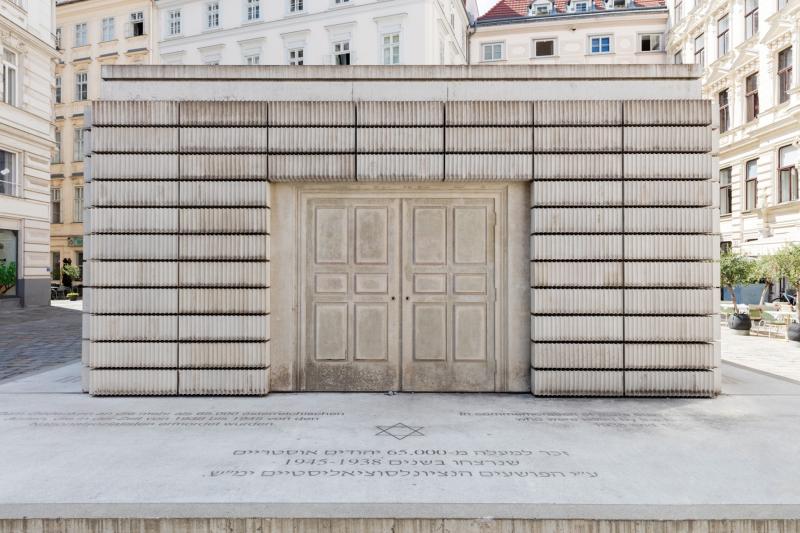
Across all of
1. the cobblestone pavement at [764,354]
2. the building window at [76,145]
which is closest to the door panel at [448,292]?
the cobblestone pavement at [764,354]

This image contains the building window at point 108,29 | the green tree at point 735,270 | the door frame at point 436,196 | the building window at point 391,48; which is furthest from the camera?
the building window at point 108,29

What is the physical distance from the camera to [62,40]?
39.2 meters

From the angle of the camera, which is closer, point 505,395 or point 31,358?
point 505,395

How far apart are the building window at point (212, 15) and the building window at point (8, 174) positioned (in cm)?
1658

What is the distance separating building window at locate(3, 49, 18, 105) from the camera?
73.4ft

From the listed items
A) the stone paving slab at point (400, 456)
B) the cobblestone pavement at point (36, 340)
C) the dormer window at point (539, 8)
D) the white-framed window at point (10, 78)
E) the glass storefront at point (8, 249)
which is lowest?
the cobblestone pavement at point (36, 340)

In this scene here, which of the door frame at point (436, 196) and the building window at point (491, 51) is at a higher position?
the building window at point (491, 51)

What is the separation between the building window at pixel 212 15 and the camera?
34.2m

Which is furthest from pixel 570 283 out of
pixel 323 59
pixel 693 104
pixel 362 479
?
pixel 323 59

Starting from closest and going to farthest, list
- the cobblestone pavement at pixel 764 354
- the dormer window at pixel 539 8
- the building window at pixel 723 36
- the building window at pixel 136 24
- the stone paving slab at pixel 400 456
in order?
the stone paving slab at pixel 400 456 → the cobblestone pavement at pixel 764 354 → the building window at pixel 723 36 → the building window at pixel 136 24 → the dormer window at pixel 539 8

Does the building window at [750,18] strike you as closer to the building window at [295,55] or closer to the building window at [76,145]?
the building window at [295,55]

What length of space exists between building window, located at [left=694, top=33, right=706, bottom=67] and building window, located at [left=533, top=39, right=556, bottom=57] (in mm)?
9490

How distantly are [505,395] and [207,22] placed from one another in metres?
35.6

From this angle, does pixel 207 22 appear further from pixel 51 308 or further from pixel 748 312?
pixel 748 312
